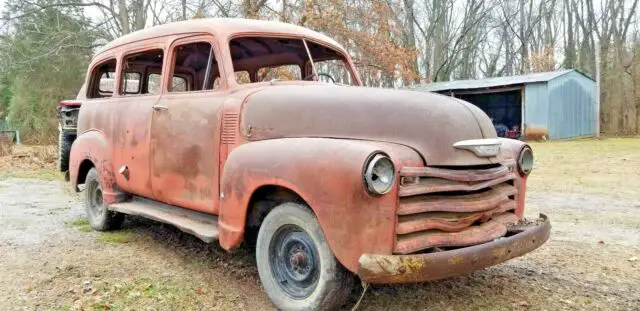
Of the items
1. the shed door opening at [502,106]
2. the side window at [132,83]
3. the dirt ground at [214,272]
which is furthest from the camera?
the shed door opening at [502,106]

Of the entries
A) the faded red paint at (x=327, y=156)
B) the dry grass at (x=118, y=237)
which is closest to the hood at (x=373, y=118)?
the faded red paint at (x=327, y=156)

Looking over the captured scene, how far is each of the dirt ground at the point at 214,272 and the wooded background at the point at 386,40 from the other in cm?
1080

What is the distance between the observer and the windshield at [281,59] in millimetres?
4586

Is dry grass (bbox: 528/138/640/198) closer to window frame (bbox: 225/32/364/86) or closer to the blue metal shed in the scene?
window frame (bbox: 225/32/364/86)

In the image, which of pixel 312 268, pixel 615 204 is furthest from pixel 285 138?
pixel 615 204

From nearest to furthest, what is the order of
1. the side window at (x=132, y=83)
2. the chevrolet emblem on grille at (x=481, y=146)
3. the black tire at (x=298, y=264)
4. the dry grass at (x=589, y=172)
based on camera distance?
the black tire at (x=298, y=264) < the chevrolet emblem on grille at (x=481, y=146) < the side window at (x=132, y=83) < the dry grass at (x=589, y=172)

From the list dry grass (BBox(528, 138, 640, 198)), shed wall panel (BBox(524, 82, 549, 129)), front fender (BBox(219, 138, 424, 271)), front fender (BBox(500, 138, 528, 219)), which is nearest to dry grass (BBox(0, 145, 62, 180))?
front fender (BBox(219, 138, 424, 271))

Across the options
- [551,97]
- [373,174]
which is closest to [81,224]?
[373,174]

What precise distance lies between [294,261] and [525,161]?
6.49 ft

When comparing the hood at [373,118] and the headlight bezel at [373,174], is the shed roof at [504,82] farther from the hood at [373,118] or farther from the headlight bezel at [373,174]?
the headlight bezel at [373,174]

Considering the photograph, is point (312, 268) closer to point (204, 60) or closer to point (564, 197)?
point (204, 60)

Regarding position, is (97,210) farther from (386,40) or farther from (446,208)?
(386,40)

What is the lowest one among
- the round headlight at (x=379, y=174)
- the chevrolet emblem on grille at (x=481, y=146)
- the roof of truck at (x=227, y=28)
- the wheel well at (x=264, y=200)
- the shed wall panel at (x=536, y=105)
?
the wheel well at (x=264, y=200)

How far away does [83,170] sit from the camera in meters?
6.01
